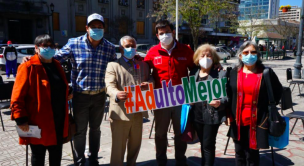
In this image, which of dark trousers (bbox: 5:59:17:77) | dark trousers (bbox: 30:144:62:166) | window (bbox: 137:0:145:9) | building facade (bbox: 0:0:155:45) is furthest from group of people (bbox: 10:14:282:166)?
window (bbox: 137:0:145:9)

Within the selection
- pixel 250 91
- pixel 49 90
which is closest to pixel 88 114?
pixel 49 90

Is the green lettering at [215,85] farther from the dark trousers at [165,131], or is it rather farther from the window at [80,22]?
the window at [80,22]

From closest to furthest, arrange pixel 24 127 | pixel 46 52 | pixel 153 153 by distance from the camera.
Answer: pixel 24 127 < pixel 46 52 < pixel 153 153

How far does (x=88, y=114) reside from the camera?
3621 millimetres

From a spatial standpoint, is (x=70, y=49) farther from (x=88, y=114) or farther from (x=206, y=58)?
(x=206, y=58)

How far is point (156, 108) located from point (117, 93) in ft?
1.89

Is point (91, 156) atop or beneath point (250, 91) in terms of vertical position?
beneath

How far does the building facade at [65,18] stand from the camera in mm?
25547

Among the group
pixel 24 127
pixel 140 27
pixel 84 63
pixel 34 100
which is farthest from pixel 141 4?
pixel 24 127

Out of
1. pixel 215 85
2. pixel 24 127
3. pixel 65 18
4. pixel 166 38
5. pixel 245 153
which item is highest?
pixel 65 18

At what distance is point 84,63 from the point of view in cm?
347

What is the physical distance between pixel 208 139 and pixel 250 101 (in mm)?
700

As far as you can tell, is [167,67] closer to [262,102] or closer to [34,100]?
[262,102]

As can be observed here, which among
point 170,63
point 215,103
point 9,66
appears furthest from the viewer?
point 9,66
